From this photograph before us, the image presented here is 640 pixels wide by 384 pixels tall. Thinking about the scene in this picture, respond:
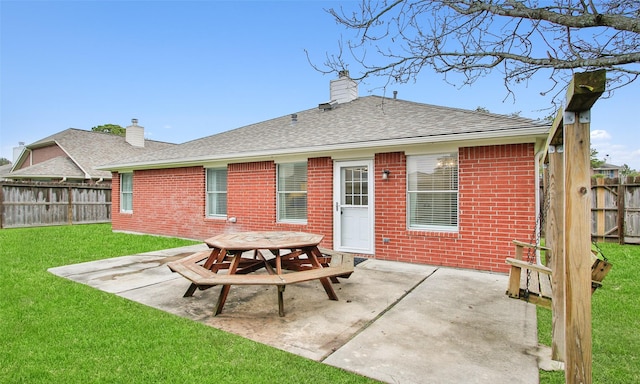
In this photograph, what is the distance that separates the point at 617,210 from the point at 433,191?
6689mm

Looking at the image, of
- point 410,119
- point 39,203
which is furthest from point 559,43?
point 39,203

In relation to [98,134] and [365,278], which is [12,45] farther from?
[365,278]

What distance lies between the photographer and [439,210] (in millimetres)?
6738

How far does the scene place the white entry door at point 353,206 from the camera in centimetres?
748

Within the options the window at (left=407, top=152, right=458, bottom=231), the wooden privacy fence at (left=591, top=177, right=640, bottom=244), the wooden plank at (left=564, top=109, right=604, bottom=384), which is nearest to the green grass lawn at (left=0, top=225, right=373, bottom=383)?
the wooden plank at (left=564, top=109, right=604, bottom=384)

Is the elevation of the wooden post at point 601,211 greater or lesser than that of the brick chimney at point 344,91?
lesser

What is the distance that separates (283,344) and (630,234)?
429 inches

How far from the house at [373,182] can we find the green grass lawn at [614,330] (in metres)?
1.49

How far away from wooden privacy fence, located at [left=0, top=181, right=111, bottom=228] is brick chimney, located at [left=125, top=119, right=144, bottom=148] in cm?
824

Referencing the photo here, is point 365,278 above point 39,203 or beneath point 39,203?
beneath

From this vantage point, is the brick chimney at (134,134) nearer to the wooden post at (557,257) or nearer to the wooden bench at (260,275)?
the wooden bench at (260,275)

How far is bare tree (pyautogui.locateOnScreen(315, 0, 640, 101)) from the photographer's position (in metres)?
3.70

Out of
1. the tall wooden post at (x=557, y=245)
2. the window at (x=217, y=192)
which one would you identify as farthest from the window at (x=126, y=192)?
the tall wooden post at (x=557, y=245)

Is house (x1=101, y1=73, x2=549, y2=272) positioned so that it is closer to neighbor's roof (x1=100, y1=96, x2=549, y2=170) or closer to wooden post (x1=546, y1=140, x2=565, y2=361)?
neighbor's roof (x1=100, y1=96, x2=549, y2=170)
